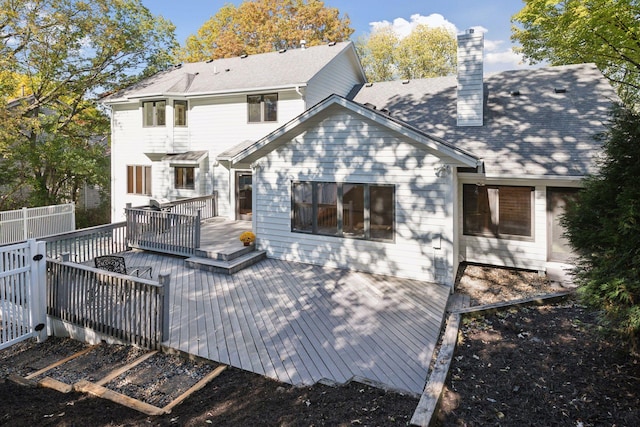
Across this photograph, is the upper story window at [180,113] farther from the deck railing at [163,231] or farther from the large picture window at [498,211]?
the large picture window at [498,211]

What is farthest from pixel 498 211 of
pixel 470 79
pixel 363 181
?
pixel 470 79

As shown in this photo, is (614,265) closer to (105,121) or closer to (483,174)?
(483,174)

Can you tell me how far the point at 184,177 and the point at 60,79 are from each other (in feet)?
33.4

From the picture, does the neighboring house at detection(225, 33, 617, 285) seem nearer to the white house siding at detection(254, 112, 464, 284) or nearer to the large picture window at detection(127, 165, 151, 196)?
the white house siding at detection(254, 112, 464, 284)

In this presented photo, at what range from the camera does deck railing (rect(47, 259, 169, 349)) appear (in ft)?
18.4

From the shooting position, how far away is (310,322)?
6.31 m

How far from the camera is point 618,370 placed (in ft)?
13.9

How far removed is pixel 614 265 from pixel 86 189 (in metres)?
27.1

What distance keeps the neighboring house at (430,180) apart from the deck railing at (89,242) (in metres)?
3.96

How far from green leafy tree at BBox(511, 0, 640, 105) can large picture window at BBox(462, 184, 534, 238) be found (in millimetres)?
7114

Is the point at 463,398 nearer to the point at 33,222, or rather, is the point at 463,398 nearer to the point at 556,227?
the point at 556,227

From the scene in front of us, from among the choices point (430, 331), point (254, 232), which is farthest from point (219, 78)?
point (430, 331)

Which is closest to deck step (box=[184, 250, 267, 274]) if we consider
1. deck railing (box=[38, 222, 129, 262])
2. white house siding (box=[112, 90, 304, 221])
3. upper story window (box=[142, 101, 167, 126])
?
deck railing (box=[38, 222, 129, 262])

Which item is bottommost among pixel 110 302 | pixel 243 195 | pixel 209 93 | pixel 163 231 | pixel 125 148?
pixel 110 302
